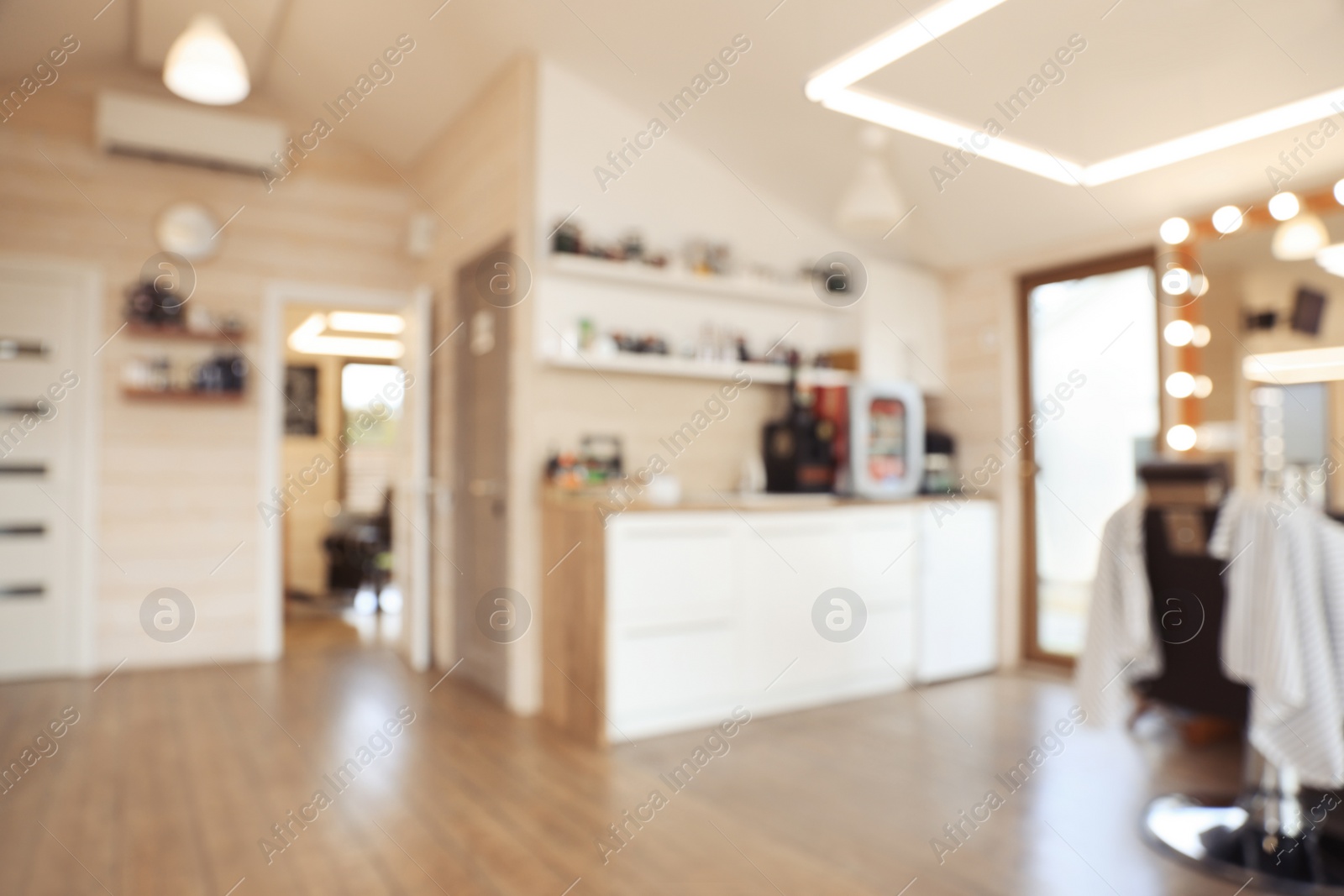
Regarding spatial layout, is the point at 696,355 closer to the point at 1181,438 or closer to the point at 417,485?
the point at 417,485

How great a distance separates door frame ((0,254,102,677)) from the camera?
4.42 metres

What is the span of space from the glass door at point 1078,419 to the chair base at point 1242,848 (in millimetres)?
1794

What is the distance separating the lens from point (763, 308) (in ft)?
14.9

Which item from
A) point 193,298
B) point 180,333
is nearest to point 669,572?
point 180,333

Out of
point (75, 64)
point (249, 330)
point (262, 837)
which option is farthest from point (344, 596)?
point (262, 837)

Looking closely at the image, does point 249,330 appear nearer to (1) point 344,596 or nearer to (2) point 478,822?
(1) point 344,596

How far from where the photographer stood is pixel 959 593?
435cm

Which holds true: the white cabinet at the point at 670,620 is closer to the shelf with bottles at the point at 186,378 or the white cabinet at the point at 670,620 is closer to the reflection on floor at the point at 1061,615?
the reflection on floor at the point at 1061,615

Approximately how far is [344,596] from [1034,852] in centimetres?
604

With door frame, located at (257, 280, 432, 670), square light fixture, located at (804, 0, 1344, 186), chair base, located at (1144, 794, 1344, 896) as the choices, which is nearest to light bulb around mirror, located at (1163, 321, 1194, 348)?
square light fixture, located at (804, 0, 1344, 186)

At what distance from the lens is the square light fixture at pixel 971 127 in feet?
9.62

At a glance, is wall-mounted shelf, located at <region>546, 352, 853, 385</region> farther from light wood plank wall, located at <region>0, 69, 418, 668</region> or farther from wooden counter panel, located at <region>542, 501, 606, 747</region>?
light wood plank wall, located at <region>0, 69, 418, 668</region>

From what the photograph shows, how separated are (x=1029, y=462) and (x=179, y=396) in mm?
4569

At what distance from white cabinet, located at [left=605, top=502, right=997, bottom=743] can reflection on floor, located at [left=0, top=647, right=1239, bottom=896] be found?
0.54 ft
